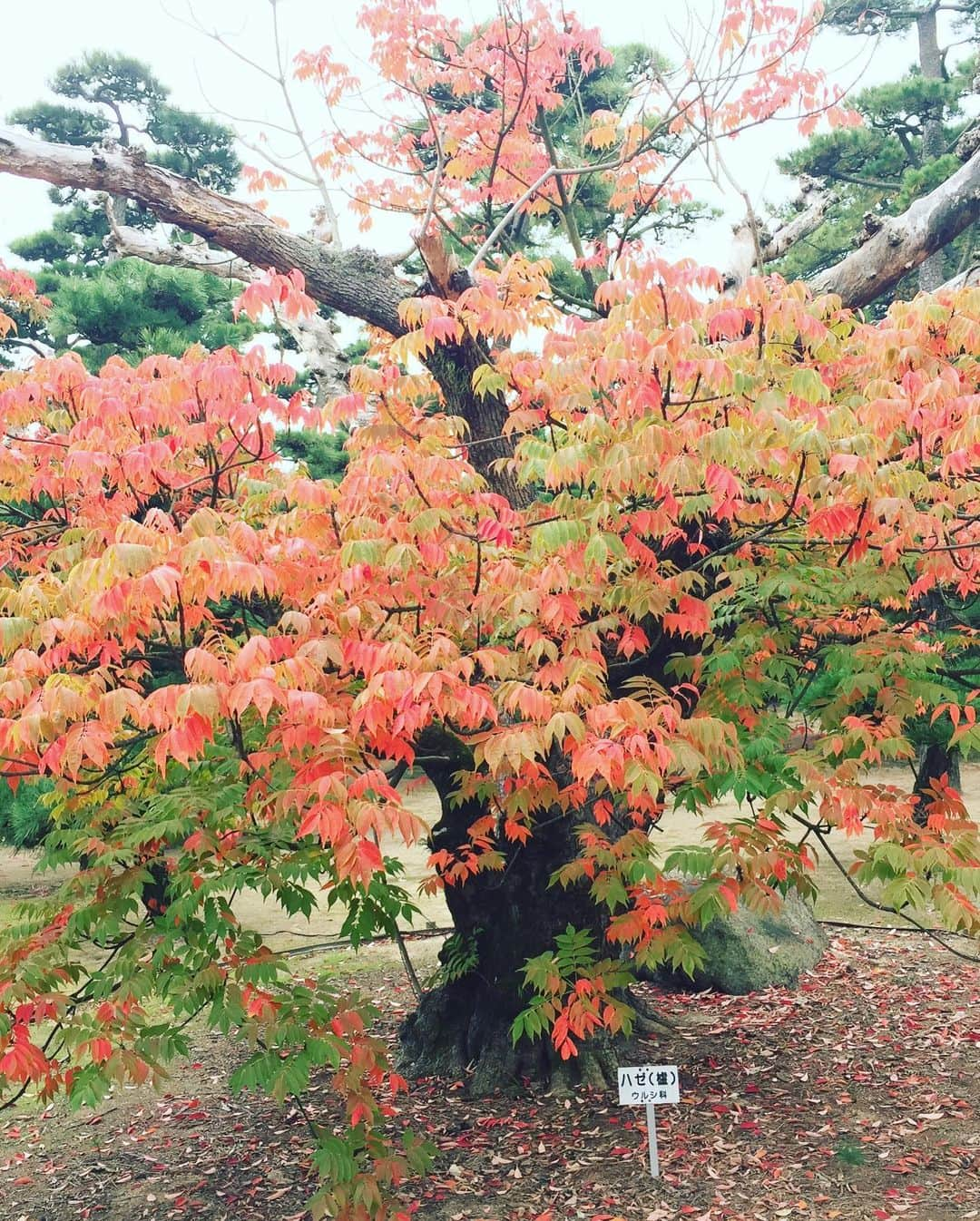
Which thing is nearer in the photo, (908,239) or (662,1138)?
(662,1138)

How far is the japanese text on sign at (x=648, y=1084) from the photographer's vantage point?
15.0 feet

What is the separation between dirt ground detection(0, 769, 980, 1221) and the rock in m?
0.36

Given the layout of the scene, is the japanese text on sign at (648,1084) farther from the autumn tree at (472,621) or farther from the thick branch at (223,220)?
the thick branch at (223,220)

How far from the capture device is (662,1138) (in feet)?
17.8

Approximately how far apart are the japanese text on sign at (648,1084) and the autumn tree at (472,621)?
14.5 inches

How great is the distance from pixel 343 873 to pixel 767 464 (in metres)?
2.46

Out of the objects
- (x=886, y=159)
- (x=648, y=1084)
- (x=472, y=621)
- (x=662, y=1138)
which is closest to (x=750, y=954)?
(x=662, y=1138)

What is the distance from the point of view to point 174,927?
414 cm

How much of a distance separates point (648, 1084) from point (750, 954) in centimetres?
378

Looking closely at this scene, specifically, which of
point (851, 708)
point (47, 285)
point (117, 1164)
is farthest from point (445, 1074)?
point (47, 285)

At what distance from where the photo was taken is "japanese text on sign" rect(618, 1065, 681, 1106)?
457 centimetres

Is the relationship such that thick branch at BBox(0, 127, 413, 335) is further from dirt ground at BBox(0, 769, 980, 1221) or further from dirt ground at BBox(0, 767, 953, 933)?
dirt ground at BBox(0, 769, 980, 1221)

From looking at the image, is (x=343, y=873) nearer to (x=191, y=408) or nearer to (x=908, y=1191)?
(x=191, y=408)

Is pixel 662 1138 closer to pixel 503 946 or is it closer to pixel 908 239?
pixel 503 946
